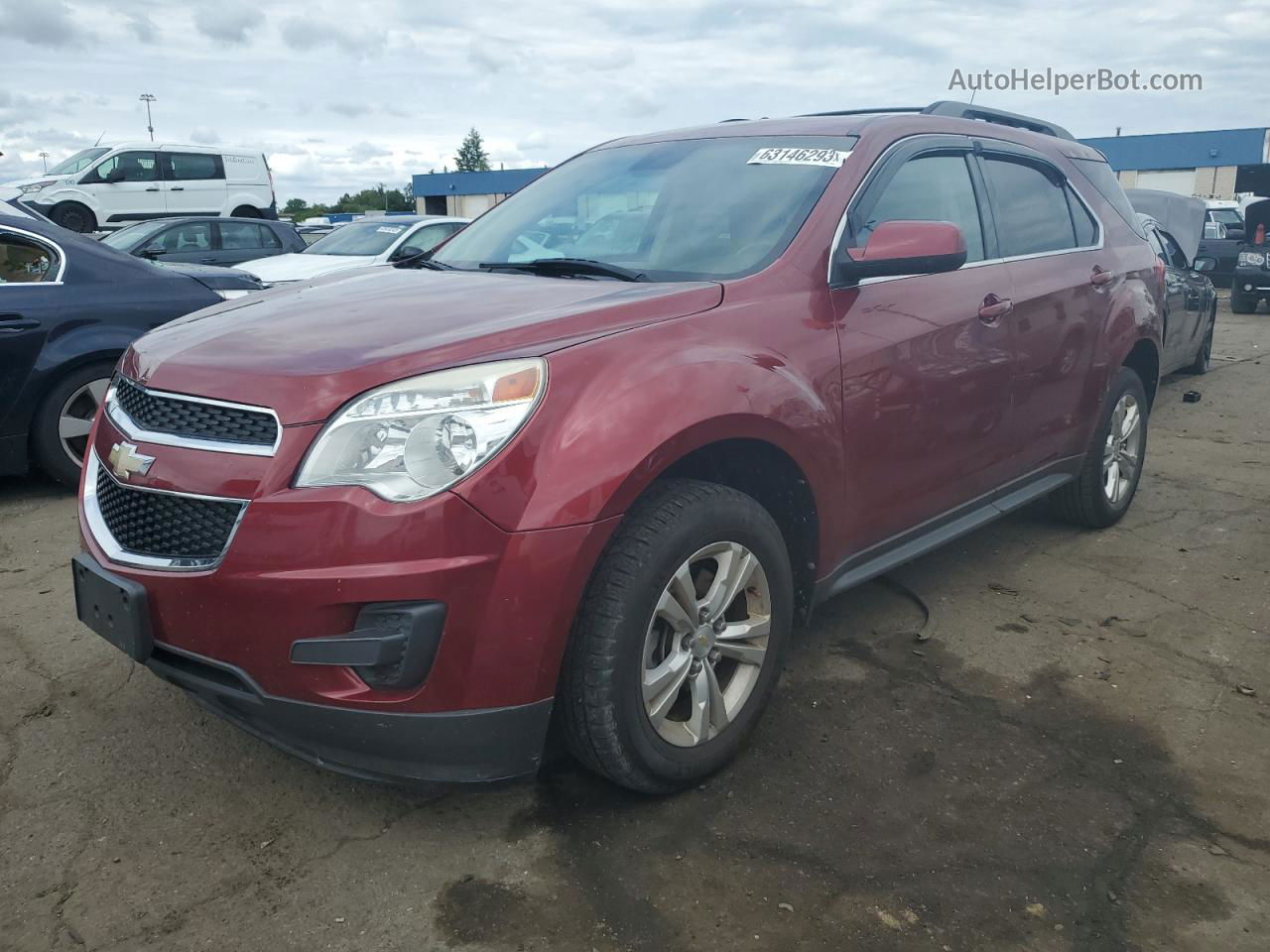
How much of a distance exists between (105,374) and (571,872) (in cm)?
420

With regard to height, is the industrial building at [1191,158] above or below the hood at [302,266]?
above

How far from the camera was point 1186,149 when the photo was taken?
137ft

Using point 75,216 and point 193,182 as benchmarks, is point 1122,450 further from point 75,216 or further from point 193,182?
point 193,182

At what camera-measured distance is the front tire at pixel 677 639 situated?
7.61ft

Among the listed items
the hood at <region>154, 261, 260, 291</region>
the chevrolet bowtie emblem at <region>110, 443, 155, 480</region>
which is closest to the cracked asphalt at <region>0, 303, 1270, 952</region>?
the chevrolet bowtie emblem at <region>110, 443, 155, 480</region>

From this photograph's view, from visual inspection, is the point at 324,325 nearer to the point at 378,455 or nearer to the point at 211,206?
the point at 378,455

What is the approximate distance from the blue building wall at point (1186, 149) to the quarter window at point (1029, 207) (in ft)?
128

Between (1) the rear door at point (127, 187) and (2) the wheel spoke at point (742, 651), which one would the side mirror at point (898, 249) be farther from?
(1) the rear door at point (127, 187)

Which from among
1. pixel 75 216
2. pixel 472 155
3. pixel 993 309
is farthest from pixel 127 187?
pixel 472 155

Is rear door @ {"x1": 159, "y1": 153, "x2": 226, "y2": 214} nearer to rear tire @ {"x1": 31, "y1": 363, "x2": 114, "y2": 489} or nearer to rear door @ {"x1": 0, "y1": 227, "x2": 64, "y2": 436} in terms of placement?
rear door @ {"x1": 0, "y1": 227, "x2": 64, "y2": 436}

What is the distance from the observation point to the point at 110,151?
59.9 ft


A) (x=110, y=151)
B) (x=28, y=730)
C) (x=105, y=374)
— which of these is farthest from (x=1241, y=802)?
(x=110, y=151)

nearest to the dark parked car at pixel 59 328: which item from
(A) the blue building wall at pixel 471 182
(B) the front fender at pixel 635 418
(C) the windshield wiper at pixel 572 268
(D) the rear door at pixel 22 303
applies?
(D) the rear door at pixel 22 303

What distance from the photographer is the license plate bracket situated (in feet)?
7.50
